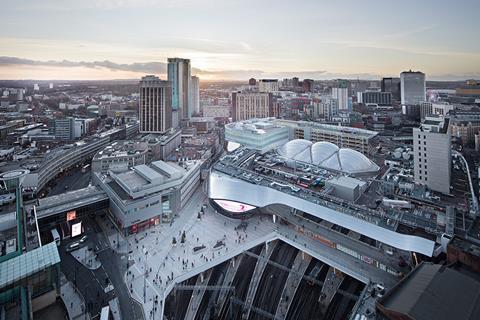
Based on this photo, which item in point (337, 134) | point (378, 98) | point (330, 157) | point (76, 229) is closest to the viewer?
point (76, 229)

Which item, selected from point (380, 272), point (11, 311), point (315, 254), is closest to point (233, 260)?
point (315, 254)

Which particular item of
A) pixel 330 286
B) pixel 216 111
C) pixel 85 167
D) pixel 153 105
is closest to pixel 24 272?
pixel 330 286

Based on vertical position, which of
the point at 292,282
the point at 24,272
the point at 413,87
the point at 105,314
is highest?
the point at 413,87

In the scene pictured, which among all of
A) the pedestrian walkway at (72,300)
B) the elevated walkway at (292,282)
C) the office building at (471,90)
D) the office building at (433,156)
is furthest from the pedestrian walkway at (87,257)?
the office building at (471,90)

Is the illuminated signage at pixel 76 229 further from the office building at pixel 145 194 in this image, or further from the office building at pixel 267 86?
the office building at pixel 267 86

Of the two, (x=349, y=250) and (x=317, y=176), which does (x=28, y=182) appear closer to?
(x=317, y=176)

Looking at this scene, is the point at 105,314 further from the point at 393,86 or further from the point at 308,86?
the point at 308,86

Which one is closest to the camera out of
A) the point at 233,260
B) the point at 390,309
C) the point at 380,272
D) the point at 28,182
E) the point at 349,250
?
the point at 390,309
